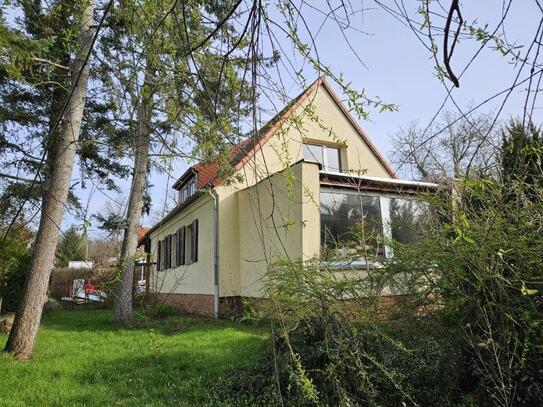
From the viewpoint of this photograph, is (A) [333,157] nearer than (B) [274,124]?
No

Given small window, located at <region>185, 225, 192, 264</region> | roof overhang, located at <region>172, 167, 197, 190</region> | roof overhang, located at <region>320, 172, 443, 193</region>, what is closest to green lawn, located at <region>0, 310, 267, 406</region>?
roof overhang, located at <region>172, 167, 197, 190</region>

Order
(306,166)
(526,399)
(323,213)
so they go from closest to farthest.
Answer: (526,399), (306,166), (323,213)

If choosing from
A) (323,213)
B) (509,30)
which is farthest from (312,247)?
(509,30)

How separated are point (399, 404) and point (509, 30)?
3.87 meters

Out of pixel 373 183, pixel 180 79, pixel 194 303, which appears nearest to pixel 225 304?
pixel 194 303

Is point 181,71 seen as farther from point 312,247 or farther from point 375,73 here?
point 312,247

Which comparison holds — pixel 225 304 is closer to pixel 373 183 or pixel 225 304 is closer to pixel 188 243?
pixel 188 243

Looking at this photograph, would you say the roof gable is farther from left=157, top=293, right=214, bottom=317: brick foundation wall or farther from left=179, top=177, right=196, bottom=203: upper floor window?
left=179, top=177, right=196, bottom=203: upper floor window

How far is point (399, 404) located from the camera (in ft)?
14.5

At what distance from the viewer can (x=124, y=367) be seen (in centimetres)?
642

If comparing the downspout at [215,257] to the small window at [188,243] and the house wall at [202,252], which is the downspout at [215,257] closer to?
the house wall at [202,252]

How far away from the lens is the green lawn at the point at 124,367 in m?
5.11

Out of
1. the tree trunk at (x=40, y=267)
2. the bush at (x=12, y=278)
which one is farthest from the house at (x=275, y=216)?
the bush at (x=12, y=278)

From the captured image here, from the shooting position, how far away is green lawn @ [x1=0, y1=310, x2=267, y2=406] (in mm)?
5113
